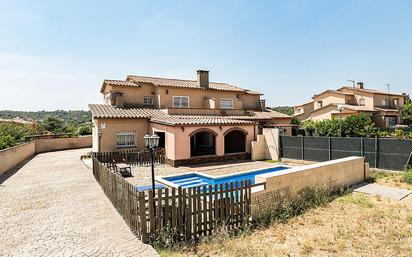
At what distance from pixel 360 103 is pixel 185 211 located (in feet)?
174

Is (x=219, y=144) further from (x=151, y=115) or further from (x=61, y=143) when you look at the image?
(x=61, y=143)

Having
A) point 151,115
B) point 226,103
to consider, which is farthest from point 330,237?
point 226,103

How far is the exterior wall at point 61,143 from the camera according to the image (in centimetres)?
3250

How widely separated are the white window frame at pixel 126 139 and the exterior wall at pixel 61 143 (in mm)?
15956

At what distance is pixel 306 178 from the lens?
35.2 feet

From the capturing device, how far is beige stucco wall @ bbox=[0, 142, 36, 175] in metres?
17.9

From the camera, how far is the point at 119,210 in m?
9.34

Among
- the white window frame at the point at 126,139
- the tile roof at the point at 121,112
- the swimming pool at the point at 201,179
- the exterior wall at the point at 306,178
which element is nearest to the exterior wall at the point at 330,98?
the tile roof at the point at 121,112

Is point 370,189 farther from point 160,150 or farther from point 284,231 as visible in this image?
point 160,150

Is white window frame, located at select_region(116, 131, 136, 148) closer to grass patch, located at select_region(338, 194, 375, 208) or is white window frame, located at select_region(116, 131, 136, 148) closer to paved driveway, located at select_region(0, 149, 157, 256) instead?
paved driveway, located at select_region(0, 149, 157, 256)

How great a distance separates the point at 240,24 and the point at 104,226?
1678 cm

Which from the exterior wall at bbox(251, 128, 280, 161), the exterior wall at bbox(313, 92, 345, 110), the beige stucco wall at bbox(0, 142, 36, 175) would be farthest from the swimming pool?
the exterior wall at bbox(313, 92, 345, 110)

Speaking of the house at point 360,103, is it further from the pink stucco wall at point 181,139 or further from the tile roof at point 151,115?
the pink stucco wall at point 181,139

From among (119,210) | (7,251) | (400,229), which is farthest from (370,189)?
(7,251)
